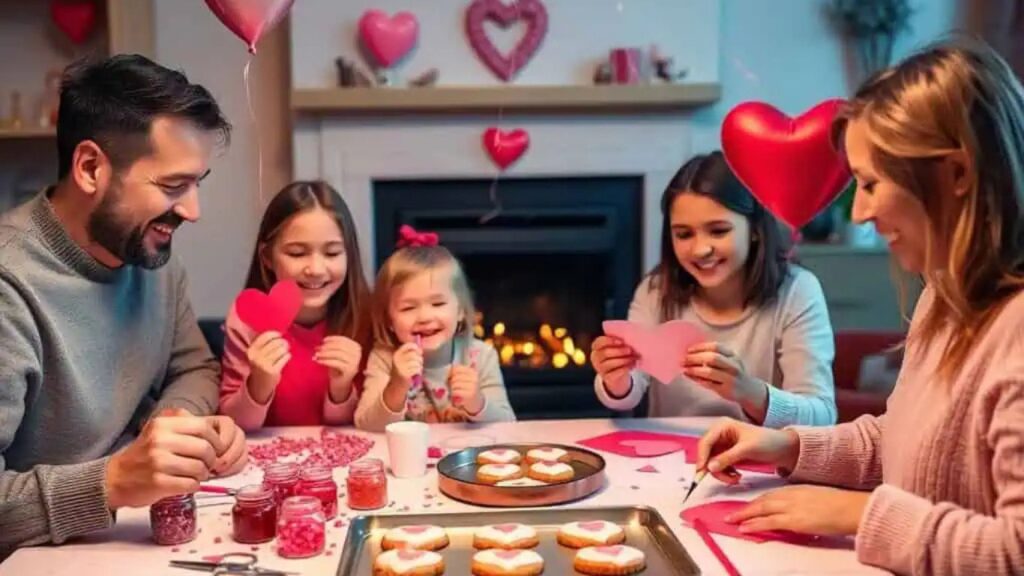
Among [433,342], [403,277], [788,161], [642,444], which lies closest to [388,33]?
[403,277]

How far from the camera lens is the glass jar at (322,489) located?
1394 millimetres

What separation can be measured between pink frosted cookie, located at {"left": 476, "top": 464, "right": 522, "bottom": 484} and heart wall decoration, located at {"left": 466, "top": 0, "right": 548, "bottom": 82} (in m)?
2.16

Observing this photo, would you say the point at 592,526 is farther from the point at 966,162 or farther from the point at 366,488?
the point at 966,162

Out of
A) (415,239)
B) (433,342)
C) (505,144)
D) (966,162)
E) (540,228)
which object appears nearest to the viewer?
(966,162)

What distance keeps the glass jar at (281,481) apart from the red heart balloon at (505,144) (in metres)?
2.19

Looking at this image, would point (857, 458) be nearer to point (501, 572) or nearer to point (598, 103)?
point (501, 572)

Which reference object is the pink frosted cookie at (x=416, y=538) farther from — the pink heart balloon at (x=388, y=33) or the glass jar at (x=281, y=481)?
the pink heart balloon at (x=388, y=33)

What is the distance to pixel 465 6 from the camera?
11.3 ft

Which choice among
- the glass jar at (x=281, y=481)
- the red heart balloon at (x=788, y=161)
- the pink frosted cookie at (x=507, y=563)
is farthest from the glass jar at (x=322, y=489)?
the red heart balloon at (x=788, y=161)

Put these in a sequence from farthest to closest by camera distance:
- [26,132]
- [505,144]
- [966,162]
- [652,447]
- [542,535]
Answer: [505,144], [26,132], [652,447], [542,535], [966,162]

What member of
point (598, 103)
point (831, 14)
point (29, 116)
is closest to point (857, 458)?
point (598, 103)

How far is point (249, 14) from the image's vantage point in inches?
72.0

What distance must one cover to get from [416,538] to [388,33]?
243 cm

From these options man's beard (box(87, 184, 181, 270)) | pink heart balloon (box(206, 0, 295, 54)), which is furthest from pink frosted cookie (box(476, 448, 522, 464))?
pink heart balloon (box(206, 0, 295, 54))
